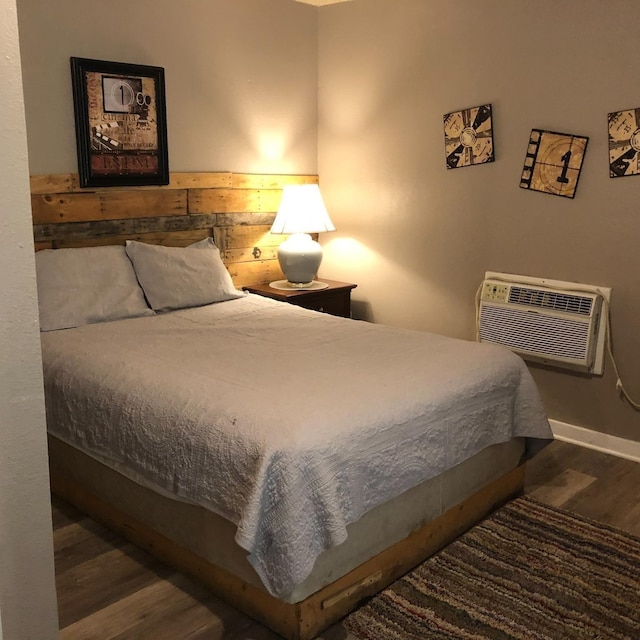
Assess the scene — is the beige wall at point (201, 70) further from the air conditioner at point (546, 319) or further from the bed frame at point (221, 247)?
the air conditioner at point (546, 319)

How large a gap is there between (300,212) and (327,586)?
2.51 meters

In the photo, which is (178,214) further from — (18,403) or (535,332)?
(18,403)

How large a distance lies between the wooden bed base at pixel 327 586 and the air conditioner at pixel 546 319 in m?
0.80

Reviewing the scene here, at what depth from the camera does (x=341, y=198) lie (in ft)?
14.8

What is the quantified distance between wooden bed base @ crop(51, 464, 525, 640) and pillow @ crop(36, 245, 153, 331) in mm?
710

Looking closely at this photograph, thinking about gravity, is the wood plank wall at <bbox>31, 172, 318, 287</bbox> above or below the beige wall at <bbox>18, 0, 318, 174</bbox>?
below

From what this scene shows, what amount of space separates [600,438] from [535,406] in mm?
911

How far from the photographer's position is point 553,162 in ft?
11.2

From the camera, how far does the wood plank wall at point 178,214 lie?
10.9 ft

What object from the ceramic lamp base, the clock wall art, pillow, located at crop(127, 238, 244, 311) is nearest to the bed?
pillow, located at crop(127, 238, 244, 311)

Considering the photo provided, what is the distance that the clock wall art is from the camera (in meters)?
3.64

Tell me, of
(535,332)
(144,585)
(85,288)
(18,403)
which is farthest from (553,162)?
(18,403)

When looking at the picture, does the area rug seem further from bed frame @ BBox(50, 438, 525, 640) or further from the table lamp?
the table lamp

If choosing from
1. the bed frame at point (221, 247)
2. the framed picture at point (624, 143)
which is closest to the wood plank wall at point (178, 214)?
the bed frame at point (221, 247)
